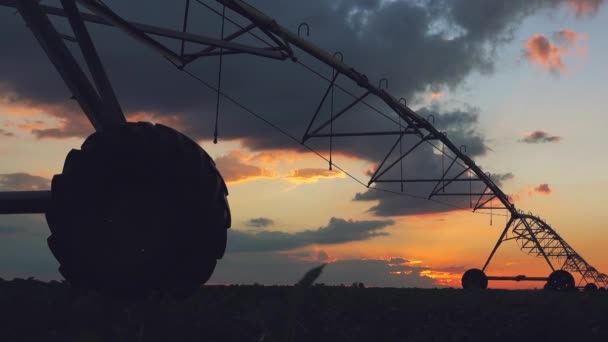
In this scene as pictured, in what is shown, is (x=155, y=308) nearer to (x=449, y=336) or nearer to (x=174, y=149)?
(x=174, y=149)

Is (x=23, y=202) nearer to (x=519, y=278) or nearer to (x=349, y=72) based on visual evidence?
(x=349, y=72)

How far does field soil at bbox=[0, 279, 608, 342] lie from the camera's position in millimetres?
4941

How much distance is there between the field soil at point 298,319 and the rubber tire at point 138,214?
0.26m

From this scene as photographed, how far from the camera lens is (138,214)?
580 cm

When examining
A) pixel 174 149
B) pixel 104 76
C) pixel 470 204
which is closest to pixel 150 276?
pixel 174 149

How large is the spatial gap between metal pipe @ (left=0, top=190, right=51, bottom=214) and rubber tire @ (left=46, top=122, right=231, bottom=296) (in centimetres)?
48

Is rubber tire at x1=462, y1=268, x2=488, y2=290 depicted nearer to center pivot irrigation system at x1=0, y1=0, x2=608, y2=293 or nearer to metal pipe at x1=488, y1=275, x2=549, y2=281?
A: metal pipe at x1=488, y1=275, x2=549, y2=281

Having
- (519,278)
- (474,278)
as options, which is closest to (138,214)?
(474,278)

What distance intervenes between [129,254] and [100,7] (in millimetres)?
3613

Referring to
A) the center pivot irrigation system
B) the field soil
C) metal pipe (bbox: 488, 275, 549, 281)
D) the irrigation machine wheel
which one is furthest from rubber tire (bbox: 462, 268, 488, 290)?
the center pivot irrigation system

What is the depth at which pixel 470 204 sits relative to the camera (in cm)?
2503

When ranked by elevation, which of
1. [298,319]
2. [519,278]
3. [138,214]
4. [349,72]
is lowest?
[298,319]

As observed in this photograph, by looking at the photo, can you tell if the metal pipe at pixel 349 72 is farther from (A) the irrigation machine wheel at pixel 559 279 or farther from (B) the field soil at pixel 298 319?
(B) the field soil at pixel 298 319

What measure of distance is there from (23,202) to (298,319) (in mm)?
3028
